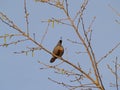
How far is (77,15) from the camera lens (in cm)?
415

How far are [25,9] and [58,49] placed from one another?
397 centimetres

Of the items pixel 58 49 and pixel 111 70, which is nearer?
pixel 111 70

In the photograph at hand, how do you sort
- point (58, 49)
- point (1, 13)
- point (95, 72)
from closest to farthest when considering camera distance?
1. point (95, 72)
2. point (1, 13)
3. point (58, 49)

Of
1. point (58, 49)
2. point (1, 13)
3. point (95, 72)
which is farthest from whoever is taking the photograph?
point (58, 49)

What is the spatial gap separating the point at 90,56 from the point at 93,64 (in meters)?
0.11

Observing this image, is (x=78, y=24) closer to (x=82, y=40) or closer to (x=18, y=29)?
(x=82, y=40)

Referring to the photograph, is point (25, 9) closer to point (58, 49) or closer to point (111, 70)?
point (111, 70)

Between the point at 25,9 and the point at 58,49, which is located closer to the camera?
the point at 25,9

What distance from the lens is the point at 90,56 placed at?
371 centimetres

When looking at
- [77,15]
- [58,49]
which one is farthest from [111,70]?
[58,49]

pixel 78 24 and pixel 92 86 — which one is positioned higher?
pixel 78 24

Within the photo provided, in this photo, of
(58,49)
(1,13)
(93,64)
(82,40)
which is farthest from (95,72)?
(58,49)

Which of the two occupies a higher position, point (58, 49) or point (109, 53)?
point (109, 53)

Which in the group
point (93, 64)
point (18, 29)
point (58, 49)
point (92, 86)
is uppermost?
point (18, 29)
